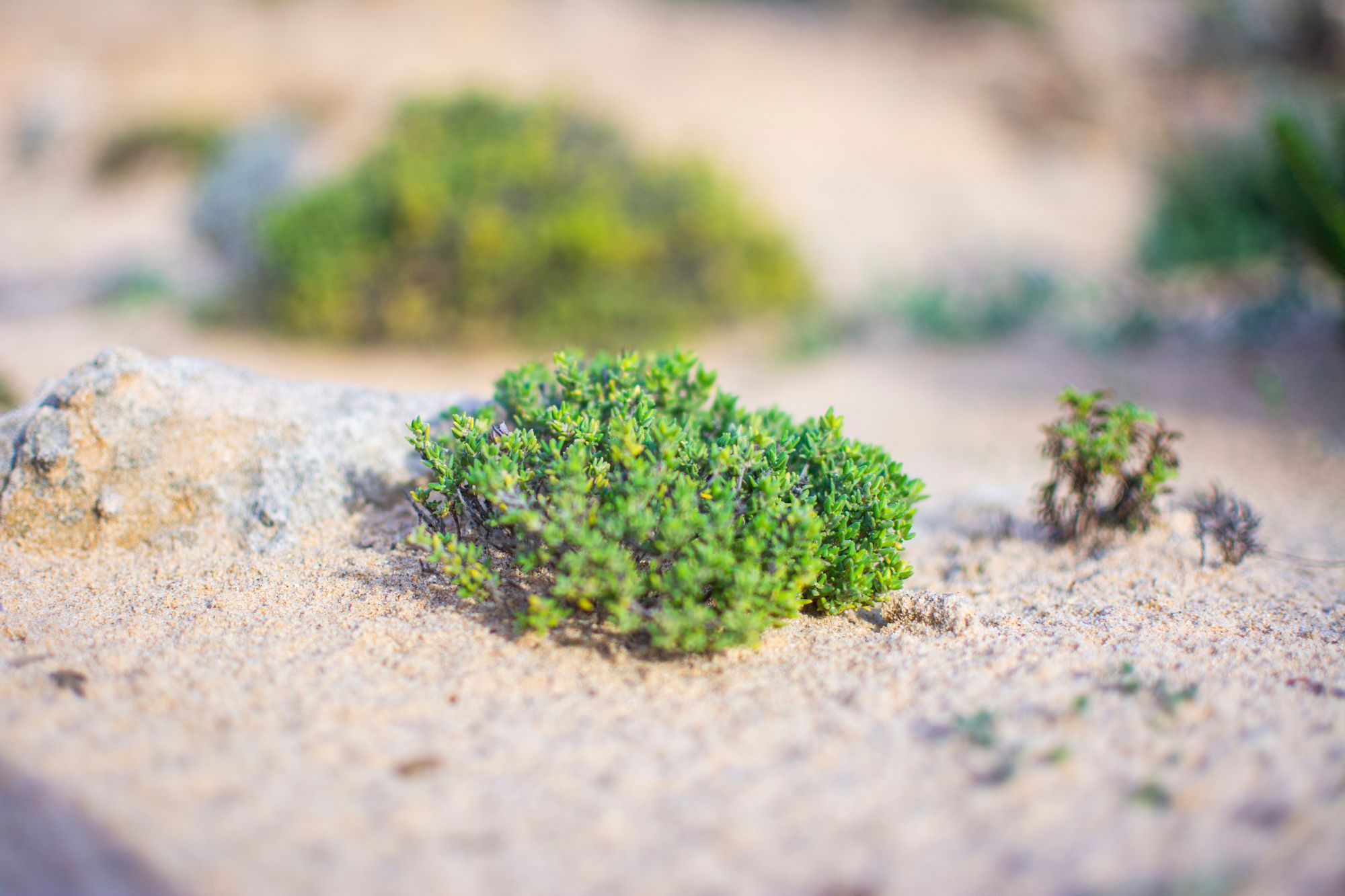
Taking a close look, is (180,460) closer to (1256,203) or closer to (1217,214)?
(1217,214)

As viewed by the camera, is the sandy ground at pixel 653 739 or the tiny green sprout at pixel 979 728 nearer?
the sandy ground at pixel 653 739

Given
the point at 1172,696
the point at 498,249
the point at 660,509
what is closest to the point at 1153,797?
the point at 1172,696

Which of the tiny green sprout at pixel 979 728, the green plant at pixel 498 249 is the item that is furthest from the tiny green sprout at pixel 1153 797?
the green plant at pixel 498 249

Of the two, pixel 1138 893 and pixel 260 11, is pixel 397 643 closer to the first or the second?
pixel 1138 893

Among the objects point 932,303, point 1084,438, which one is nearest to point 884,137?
point 932,303

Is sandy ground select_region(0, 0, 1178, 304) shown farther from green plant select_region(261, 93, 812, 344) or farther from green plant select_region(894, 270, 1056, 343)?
green plant select_region(894, 270, 1056, 343)

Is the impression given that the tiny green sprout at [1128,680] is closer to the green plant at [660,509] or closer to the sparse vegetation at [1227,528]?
the green plant at [660,509]

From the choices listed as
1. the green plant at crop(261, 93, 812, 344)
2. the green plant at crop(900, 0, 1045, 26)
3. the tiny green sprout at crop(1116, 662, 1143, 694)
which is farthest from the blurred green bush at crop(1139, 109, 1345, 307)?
the green plant at crop(900, 0, 1045, 26)
